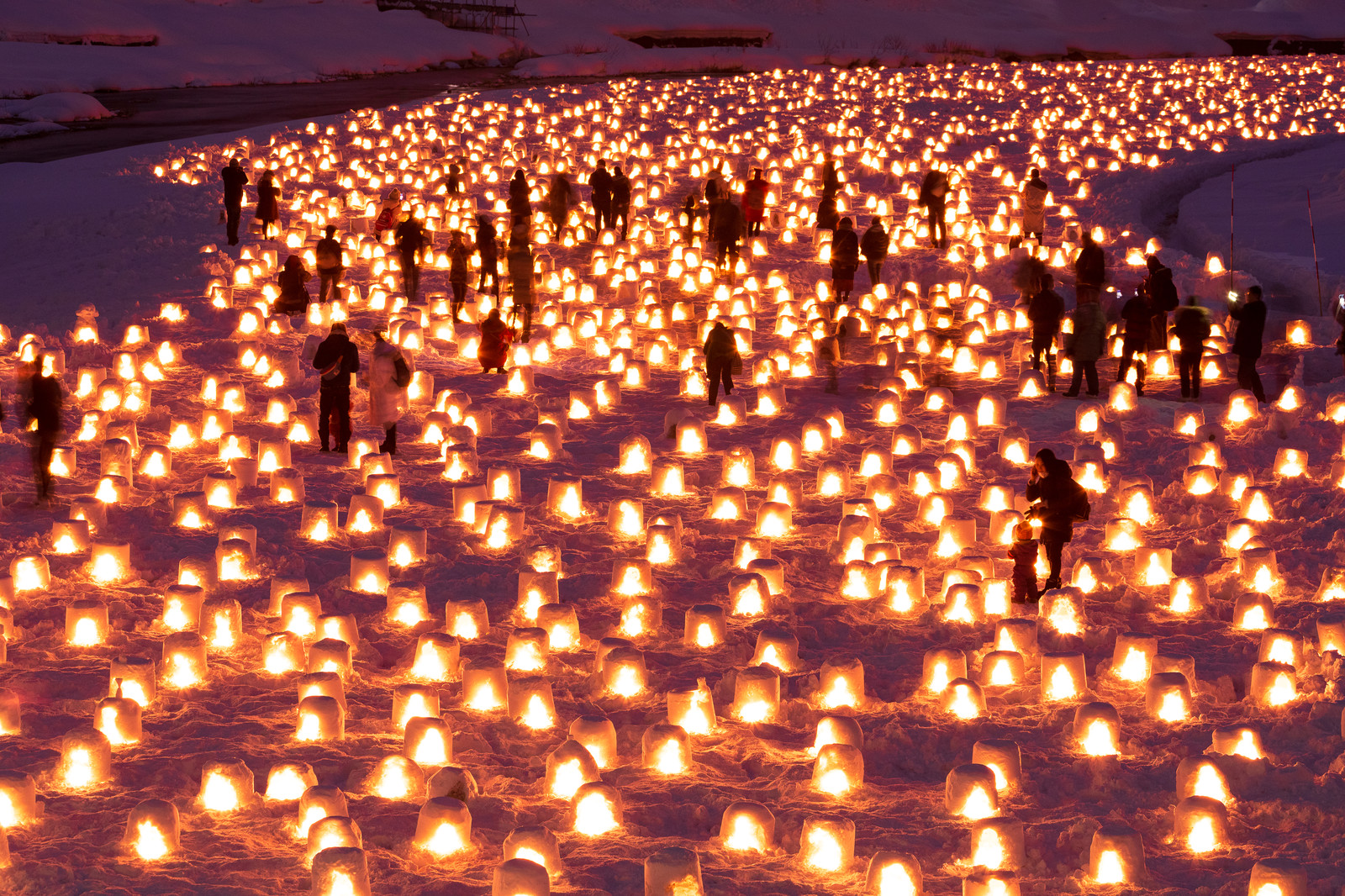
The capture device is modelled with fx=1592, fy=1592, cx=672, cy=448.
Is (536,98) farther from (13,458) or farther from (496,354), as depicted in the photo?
(13,458)

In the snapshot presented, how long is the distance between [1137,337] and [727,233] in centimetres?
752

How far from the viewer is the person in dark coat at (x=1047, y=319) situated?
59.4 ft

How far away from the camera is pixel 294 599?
1102 centimetres

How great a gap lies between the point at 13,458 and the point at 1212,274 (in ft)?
52.3

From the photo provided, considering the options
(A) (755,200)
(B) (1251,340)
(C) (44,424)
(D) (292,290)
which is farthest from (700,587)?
(A) (755,200)

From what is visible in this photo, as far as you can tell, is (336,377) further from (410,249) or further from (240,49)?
(240,49)

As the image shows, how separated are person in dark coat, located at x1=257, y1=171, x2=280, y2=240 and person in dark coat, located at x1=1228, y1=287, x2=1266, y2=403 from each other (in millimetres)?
16052

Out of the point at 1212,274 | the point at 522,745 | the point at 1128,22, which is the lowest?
the point at 522,745

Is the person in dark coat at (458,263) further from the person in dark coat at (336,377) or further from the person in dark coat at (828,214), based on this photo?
the person in dark coat at (828,214)

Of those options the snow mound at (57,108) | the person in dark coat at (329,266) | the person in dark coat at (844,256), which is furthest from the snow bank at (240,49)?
the person in dark coat at (844,256)

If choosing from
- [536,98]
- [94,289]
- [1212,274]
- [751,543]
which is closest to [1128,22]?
[536,98]

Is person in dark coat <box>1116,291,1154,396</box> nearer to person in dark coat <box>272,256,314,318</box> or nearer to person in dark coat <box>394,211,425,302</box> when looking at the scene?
Result: person in dark coat <box>394,211,425,302</box>

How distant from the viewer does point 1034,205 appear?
2502cm

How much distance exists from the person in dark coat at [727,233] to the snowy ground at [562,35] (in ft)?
104
